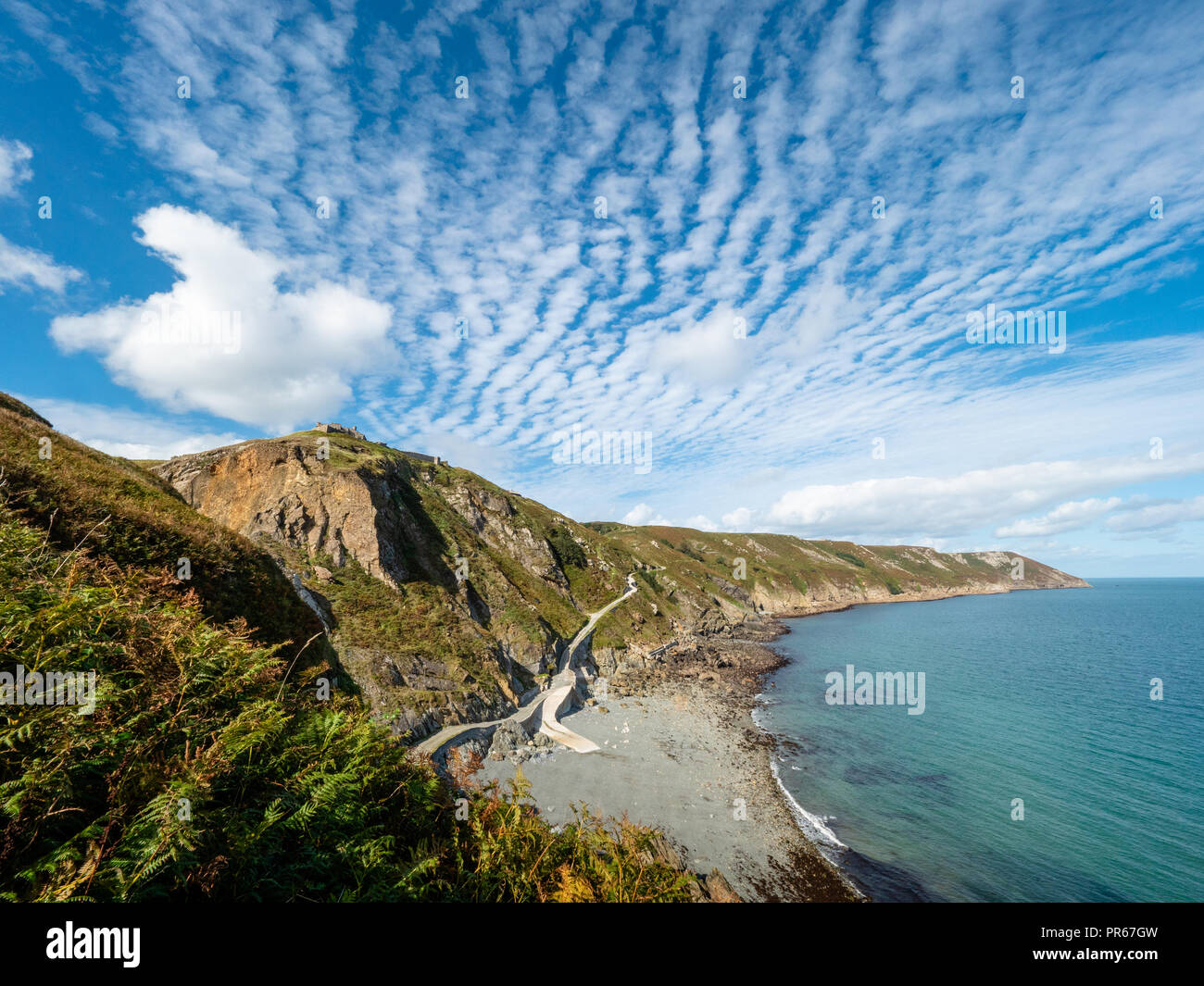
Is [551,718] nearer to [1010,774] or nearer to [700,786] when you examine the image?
[700,786]

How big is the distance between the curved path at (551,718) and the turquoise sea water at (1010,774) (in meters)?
16.9

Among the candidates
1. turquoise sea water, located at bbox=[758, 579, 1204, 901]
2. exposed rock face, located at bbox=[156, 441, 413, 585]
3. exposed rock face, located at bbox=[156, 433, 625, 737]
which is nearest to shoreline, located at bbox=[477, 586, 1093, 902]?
turquoise sea water, located at bbox=[758, 579, 1204, 901]

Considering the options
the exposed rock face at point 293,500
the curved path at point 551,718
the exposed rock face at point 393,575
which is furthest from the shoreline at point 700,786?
the exposed rock face at point 293,500

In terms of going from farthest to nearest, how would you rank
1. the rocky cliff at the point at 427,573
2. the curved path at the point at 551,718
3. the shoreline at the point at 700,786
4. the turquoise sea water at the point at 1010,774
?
the rocky cliff at the point at 427,573 < the curved path at the point at 551,718 < the turquoise sea water at the point at 1010,774 < the shoreline at the point at 700,786

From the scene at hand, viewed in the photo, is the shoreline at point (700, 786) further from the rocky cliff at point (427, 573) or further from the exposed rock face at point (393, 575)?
the rocky cliff at point (427, 573)

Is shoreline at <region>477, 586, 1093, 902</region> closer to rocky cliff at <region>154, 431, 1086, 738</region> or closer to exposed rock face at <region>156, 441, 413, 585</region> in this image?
rocky cliff at <region>154, 431, 1086, 738</region>

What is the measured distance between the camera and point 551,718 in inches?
1635

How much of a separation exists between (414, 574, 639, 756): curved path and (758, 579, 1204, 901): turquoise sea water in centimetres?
1692

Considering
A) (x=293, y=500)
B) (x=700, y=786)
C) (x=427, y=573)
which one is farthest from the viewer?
(x=427, y=573)

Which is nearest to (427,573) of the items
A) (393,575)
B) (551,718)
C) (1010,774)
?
(393,575)

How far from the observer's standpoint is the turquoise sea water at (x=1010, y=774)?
25156 mm

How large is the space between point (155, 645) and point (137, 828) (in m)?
2.56

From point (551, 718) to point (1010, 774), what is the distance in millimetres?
36922
